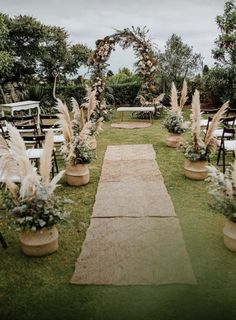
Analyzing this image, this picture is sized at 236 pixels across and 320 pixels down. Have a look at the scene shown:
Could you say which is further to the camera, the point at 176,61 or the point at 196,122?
the point at 176,61

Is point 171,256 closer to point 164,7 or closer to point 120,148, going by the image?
point 164,7

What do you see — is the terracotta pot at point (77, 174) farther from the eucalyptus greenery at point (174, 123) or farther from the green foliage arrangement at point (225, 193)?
the eucalyptus greenery at point (174, 123)

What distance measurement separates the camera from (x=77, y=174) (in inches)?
217

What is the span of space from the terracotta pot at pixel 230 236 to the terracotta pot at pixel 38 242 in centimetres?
181

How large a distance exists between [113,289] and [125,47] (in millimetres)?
10048

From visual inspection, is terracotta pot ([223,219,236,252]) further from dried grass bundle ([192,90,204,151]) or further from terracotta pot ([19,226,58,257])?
dried grass bundle ([192,90,204,151])

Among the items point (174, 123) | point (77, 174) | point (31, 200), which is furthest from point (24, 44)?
point (31, 200)

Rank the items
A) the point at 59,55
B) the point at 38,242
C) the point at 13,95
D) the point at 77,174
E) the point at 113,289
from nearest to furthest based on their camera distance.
→ the point at 113,289
the point at 38,242
the point at 77,174
the point at 13,95
the point at 59,55

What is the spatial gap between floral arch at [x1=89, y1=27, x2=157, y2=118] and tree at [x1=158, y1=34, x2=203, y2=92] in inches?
73.6

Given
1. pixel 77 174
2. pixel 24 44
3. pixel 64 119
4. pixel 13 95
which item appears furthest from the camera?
pixel 24 44

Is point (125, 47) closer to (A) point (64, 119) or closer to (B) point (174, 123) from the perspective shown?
(B) point (174, 123)

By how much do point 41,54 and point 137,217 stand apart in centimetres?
1151

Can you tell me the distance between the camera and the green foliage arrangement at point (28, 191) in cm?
322

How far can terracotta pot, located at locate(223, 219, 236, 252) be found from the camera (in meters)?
3.50
